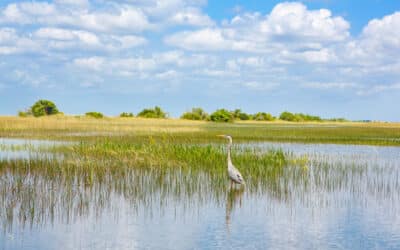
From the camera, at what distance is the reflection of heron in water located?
391 inches

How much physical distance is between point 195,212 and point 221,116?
180 feet

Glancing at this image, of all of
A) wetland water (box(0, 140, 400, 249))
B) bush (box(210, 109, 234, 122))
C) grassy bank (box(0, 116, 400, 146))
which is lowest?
wetland water (box(0, 140, 400, 249))

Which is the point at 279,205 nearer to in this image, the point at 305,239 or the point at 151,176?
A: the point at 305,239

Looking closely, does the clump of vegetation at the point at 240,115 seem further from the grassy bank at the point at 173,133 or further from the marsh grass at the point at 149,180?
the marsh grass at the point at 149,180

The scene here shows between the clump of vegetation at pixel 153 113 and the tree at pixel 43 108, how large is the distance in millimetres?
10473

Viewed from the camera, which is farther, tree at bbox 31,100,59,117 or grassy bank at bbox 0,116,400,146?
tree at bbox 31,100,59,117

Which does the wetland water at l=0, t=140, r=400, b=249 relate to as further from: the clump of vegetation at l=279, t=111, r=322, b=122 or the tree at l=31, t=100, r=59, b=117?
the clump of vegetation at l=279, t=111, r=322, b=122

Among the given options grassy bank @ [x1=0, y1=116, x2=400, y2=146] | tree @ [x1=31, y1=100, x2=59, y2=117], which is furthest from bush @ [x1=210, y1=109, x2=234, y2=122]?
tree @ [x1=31, y1=100, x2=59, y2=117]

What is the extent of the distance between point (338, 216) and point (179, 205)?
3295mm

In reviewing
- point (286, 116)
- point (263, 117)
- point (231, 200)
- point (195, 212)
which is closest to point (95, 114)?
point (263, 117)

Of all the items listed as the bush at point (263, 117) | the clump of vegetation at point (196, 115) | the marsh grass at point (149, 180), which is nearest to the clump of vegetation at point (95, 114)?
the clump of vegetation at point (196, 115)

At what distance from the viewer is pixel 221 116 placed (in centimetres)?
6500

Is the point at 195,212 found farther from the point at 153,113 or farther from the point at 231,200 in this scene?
the point at 153,113

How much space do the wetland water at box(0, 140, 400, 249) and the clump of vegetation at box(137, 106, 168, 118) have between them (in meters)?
48.5
